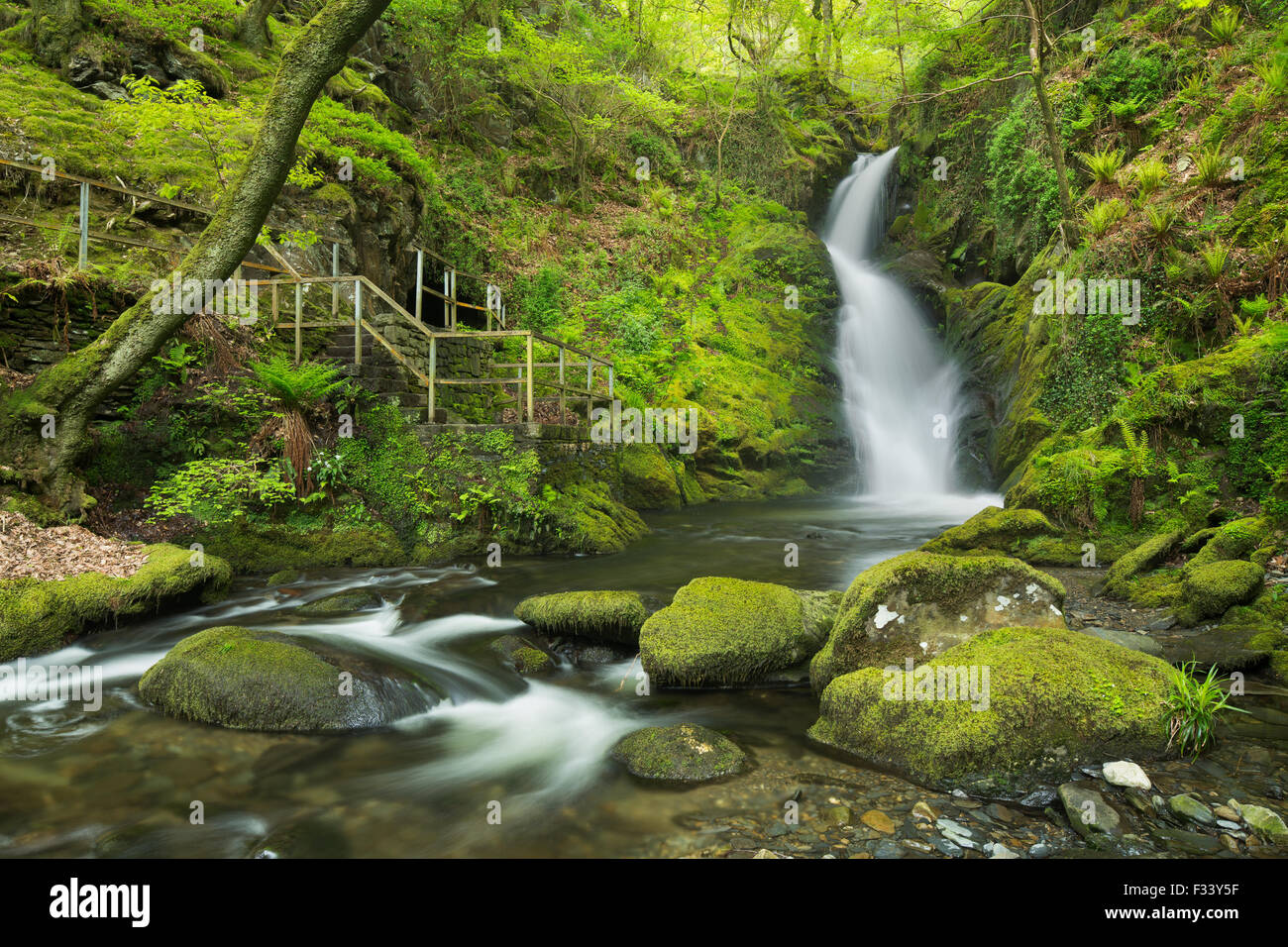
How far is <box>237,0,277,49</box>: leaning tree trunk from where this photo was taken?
44.0 ft

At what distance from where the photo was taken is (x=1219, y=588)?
529 cm

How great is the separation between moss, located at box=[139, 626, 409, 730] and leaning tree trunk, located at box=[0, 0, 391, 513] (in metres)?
3.57

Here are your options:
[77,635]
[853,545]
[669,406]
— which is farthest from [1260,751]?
[669,406]

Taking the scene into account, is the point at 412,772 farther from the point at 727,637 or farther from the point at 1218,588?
the point at 1218,588

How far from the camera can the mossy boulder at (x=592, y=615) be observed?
5895mm

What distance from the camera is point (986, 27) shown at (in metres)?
19.1

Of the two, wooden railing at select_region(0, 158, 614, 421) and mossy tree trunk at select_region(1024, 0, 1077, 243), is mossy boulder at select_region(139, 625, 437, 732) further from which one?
mossy tree trunk at select_region(1024, 0, 1077, 243)

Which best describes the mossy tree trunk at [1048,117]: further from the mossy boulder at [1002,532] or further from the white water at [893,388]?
the mossy boulder at [1002,532]

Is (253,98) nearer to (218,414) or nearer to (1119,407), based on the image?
(218,414)

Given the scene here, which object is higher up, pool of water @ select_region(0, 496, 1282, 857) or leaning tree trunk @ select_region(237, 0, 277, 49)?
leaning tree trunk @ select_region(237, 0, 277, 49)

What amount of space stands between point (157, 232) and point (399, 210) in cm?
470

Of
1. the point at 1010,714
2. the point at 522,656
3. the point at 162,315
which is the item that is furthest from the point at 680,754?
the point at 162,315

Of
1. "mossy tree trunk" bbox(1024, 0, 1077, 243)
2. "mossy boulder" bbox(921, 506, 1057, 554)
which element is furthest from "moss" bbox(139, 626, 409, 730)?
"mossy tree trunk" bbox(1024, 0, 1077, 243)

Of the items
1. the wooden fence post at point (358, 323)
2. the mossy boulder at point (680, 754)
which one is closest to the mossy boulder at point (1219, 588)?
the mossy boulder at point (680, 754)
